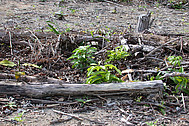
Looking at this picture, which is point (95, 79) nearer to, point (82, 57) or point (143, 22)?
point (82, 57)

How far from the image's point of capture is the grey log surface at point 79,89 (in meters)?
2.88

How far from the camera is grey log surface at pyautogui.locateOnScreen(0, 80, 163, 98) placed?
9.45 feet

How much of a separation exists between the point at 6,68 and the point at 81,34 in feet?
6.22

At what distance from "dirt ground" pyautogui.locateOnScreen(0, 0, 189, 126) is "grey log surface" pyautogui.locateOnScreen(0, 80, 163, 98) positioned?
12cm

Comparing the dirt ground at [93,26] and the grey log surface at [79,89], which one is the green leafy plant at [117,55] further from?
the dirt ground at [93,26]

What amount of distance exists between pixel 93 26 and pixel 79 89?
13.4 ft

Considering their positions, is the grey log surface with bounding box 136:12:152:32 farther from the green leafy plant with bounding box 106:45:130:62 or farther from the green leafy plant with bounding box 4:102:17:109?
the green leafy plant with bounding box 4:102:17:109

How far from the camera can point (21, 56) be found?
4.22 metres

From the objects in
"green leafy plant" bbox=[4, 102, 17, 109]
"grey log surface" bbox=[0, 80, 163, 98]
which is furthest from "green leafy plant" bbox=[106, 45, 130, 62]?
"green leafy plant" bbox=[4, 102, 17, 109]

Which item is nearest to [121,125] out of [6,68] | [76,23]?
[6,68]

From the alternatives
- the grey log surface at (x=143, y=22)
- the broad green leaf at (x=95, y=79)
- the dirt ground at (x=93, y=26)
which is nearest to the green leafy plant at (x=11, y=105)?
the dirt ground at (x=93, y=26)

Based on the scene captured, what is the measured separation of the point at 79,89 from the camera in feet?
9.65

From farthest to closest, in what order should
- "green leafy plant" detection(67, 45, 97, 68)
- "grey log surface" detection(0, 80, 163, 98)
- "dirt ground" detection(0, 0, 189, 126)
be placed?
1. "green leafy plant" detection(67, 45, 97, 68)
2. "grey log surface" detection(0, 80, 163, 98)
3. "dirt ground" detection(0, 0, 189, 126)

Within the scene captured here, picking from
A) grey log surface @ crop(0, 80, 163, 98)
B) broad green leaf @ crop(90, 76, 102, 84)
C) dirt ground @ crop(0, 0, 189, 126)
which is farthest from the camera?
broad green leaf @ crop(90, 76, 102, 84)
